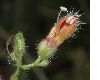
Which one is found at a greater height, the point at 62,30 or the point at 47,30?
the point at 47,30

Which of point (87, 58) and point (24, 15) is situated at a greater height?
point (24, 15)

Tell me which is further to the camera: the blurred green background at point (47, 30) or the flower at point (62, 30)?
the blurred green background at point (47, 30)

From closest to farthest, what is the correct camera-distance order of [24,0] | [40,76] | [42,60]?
[42,60]
[40,76]
[24,0]

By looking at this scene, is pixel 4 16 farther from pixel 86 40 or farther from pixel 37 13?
pixel 86 40

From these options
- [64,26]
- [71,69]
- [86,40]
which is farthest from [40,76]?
[64,26]

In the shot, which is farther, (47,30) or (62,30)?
(47,30)

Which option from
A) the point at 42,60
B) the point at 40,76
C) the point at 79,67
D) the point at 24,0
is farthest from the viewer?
the point at 24,0

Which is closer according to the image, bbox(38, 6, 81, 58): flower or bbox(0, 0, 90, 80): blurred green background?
bbox(38, 6, 81, 58): flower
